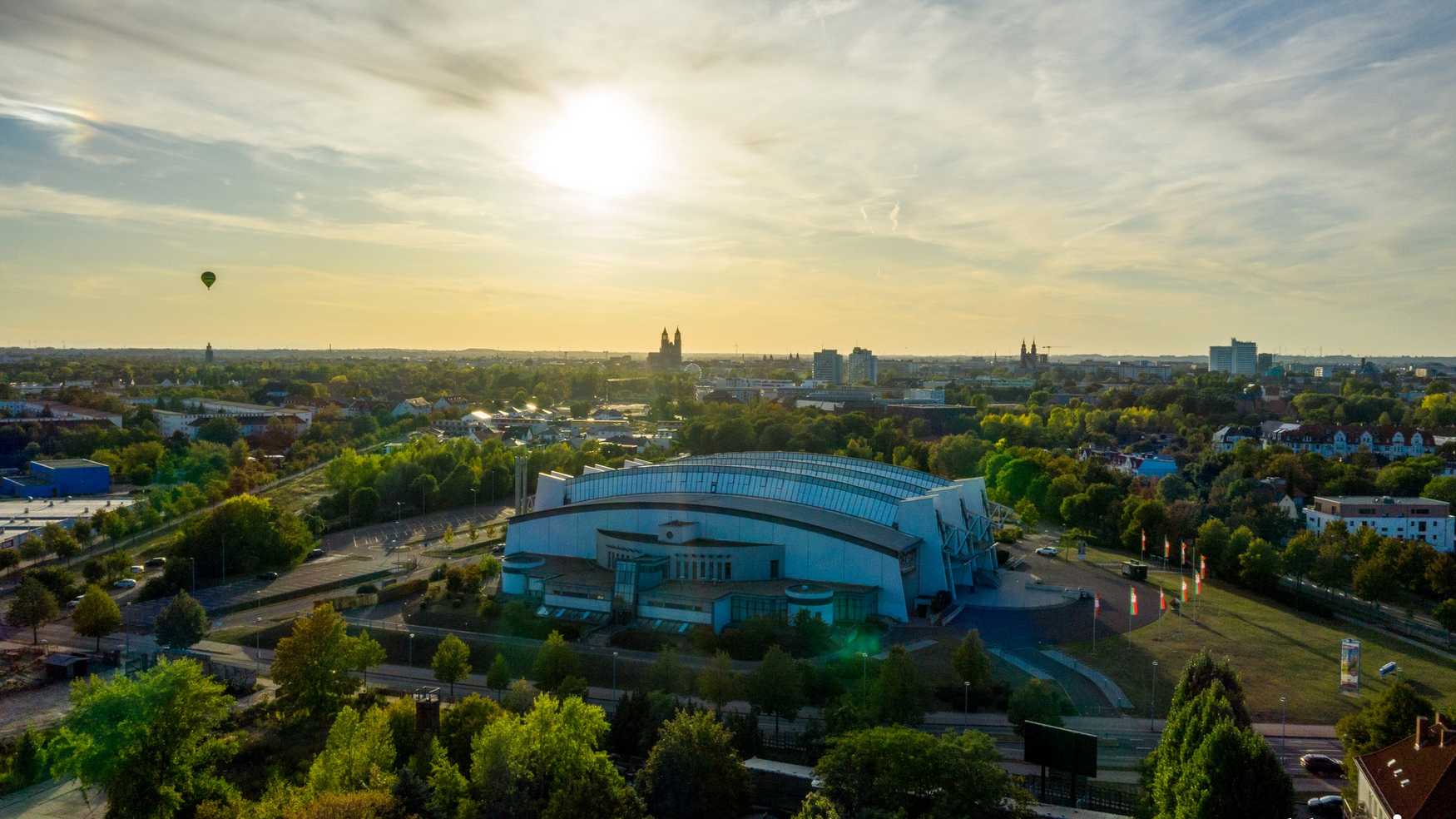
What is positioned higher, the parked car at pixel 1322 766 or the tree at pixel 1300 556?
the tree at pixel 1300 556

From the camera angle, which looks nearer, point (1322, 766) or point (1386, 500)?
point (1322, 766)

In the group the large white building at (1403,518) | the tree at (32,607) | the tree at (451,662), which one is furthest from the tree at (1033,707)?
the large white building at (1403,518)

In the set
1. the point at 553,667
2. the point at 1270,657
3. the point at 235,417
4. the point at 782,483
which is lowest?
the point at 1270,657

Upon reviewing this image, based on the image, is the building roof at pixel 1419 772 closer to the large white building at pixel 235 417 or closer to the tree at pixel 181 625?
the tree at pixel 181 625

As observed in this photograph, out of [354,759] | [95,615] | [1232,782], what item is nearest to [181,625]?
[95,615]

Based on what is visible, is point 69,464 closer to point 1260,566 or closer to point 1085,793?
point 1085,793

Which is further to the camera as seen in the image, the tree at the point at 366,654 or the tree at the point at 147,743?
the tree at the point at 366,654

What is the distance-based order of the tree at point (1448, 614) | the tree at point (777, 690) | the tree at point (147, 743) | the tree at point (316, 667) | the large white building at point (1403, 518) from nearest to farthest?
the tree at point (147, 743)
the tree at point (777, 690)
the tree at point (316, 667)
the tree at point (1448, 614)
the large white building at point (1403, 518)

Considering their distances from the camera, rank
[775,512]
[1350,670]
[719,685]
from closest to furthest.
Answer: [719,685]
[1350,670]
[775,512]
